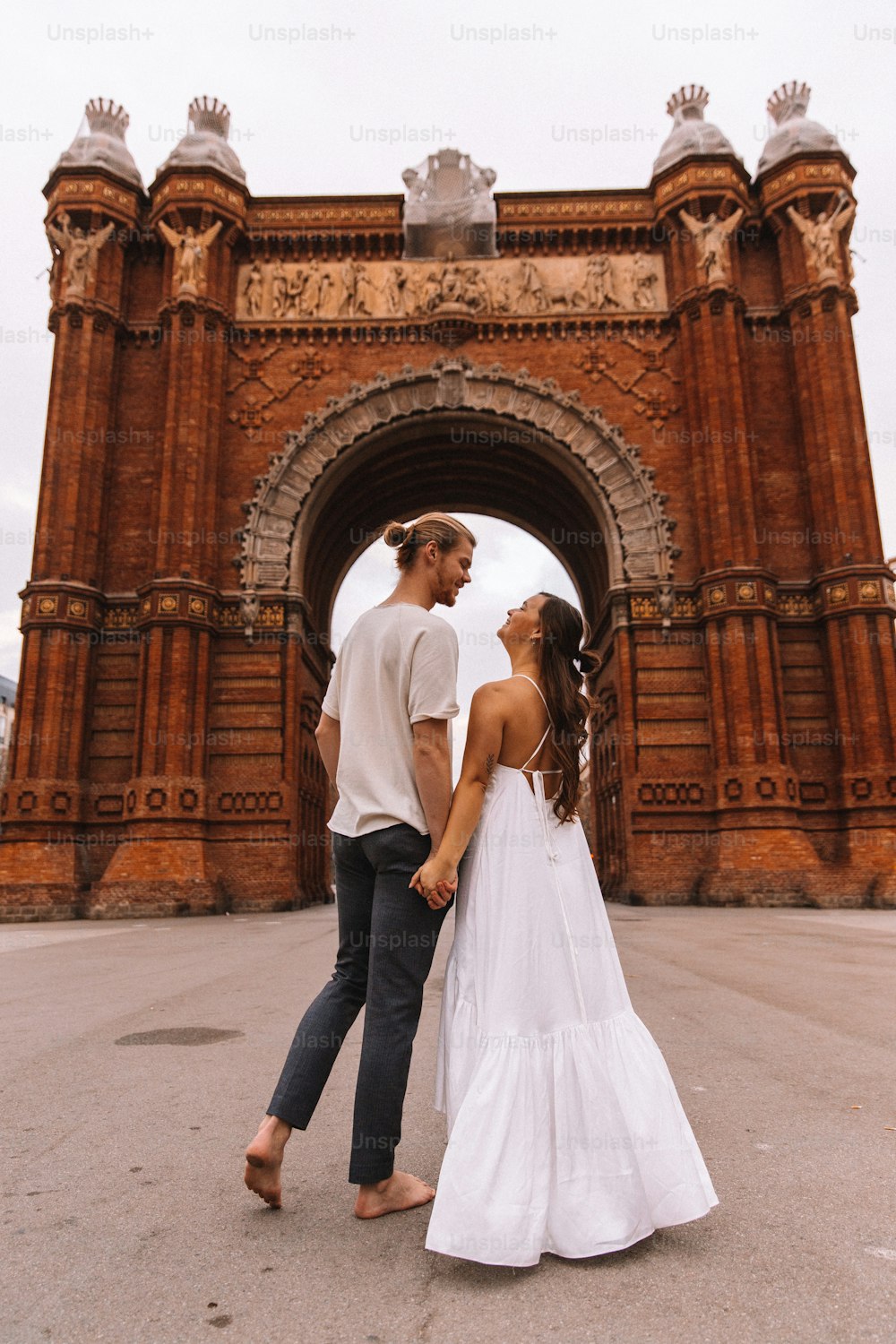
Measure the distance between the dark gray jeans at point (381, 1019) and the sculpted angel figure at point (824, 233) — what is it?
22860 millimetres

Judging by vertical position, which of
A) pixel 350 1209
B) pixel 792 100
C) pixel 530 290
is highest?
pixel 792 100

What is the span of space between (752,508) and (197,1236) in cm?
2022

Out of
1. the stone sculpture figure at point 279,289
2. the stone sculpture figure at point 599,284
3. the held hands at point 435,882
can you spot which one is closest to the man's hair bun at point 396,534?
the held hands at point 435,882

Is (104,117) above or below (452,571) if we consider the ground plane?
above

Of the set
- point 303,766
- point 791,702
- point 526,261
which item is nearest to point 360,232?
point 526,261

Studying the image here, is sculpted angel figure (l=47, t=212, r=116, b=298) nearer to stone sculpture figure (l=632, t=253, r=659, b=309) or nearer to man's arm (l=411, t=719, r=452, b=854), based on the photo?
stone sculpture figure (l=632, t=253, r=659, b=309)

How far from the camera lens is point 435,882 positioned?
2.70 m

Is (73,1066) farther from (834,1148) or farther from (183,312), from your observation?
(183,312)

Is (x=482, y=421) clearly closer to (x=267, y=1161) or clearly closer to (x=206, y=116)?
(x=206, y=116)

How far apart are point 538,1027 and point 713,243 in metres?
23.0

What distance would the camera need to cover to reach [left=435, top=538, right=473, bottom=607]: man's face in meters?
3.19

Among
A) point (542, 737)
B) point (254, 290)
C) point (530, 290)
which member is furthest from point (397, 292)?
point (542, 737)

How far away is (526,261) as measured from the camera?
23.4 metres

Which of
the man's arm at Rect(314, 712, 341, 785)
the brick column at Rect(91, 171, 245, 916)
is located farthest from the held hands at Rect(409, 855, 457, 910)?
the brick column at Rect(91, 171, 245, 916)
